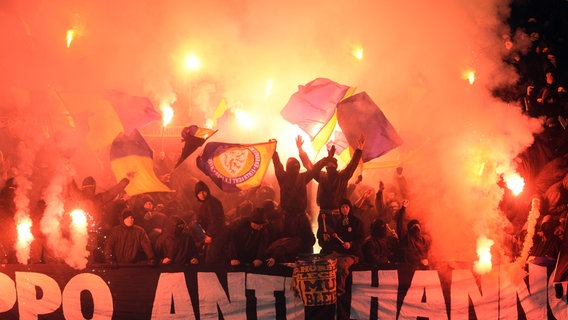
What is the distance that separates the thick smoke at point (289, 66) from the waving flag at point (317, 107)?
0.44 metres

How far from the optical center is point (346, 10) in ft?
30.4

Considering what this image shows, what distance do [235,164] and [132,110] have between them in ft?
5.15

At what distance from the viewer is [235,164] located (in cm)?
750

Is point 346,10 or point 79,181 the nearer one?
point 79,181

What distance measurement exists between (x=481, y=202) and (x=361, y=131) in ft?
5.00

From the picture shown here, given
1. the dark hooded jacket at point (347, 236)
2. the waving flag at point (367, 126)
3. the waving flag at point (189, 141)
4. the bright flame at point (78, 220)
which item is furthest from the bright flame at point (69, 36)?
the dark hooded jacket at point (347, 236)

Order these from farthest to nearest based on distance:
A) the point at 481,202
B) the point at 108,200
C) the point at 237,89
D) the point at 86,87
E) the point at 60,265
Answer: the point at 237,89 → the point at 86,87 → the point at 481,202 → the point at 108,200 → the point at 60,265

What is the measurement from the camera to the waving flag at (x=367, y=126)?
7781mm

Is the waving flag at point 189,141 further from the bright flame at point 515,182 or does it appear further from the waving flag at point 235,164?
the bright flame at point 515,182

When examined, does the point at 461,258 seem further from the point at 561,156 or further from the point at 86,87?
the point at 86,87

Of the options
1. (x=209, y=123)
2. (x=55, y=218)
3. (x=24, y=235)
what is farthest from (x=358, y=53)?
(x=24, y=235)

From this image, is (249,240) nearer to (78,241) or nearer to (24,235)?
(78,241)

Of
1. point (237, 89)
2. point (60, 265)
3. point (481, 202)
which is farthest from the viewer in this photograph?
point (237, 89)

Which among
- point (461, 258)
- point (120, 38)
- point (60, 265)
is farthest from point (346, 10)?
point (60, 265)
